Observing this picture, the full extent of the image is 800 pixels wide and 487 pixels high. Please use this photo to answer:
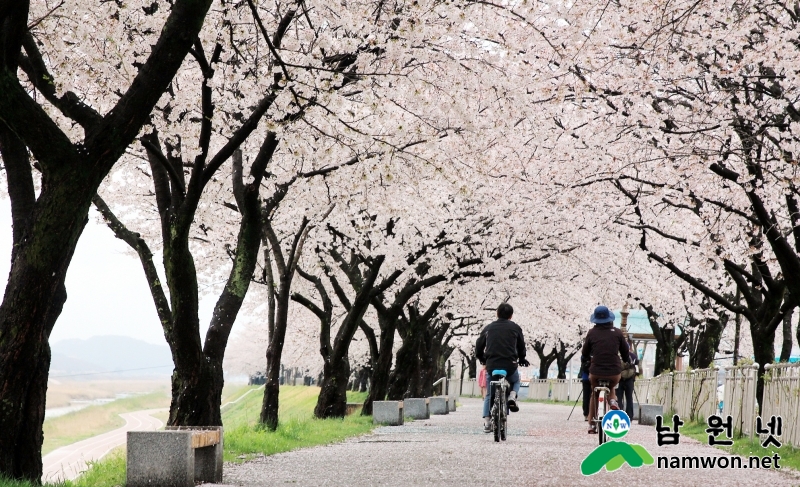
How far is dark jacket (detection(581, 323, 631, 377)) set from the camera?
11289mm

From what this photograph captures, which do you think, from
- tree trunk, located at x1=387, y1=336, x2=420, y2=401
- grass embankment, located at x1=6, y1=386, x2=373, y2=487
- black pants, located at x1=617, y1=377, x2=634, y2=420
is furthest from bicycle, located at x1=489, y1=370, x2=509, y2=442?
tree trunk, located at x1=387, y1=336, x2=420, y2=401

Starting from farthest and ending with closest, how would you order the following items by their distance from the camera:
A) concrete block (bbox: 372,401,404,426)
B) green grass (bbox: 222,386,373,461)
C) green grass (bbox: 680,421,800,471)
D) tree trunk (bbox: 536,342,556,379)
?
tree trunk (bbox: 536,342,556,379) < concrete block (bbox: 372,401,404,426) < green grass (bbox: 222,386,373,461) < green grass (bbox: 680,421,800,471)

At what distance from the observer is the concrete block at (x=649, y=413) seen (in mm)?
21250

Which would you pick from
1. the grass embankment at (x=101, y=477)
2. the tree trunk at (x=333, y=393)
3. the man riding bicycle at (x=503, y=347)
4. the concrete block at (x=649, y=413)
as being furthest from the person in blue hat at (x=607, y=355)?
the concrete block at (x=649, y=413)

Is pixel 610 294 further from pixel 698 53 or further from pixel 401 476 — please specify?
pixel 401 476

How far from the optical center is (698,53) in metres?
12.9

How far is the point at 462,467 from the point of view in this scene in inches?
375

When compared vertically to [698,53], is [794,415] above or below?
below

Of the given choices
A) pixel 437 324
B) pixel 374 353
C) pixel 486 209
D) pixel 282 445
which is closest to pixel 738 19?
pixel 282 445

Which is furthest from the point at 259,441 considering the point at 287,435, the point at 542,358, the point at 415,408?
the point at 542,358

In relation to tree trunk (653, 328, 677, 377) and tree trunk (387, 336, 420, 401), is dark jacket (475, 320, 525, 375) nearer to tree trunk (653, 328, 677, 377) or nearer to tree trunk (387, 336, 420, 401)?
tree trunk (387, 336, 420, 401)

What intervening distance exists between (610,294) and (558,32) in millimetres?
18365

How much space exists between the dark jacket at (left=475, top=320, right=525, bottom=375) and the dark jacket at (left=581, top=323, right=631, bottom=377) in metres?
1.04

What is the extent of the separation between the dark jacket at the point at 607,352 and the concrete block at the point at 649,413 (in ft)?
34.9
